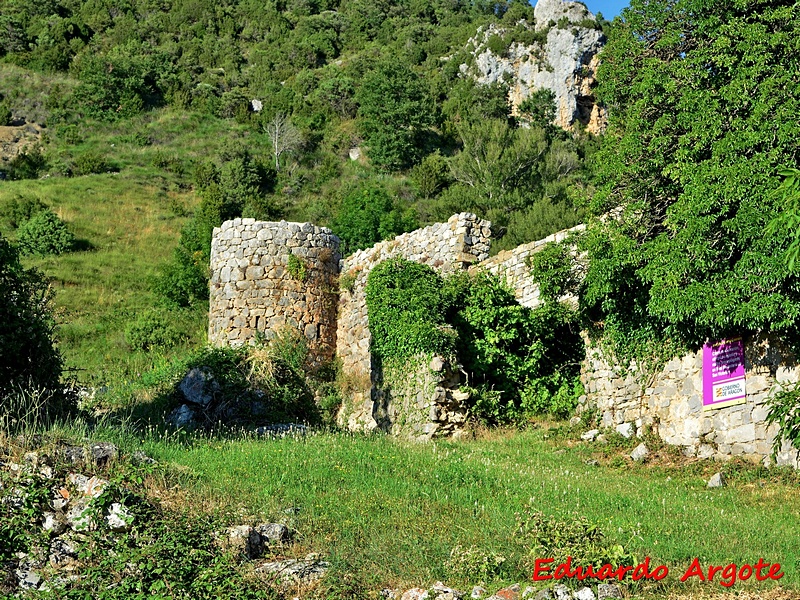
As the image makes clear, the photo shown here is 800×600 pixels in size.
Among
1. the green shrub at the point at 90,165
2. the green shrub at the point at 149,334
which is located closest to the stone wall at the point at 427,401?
the green shrub at the point at 149,334

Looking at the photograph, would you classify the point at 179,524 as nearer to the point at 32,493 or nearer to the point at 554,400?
the point at 32,493

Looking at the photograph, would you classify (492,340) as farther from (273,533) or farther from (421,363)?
(273,533)

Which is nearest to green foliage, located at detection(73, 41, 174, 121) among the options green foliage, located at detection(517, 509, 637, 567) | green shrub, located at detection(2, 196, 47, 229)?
green shrub, located at detection(2, 196, 47, 229)

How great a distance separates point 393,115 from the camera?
47.6m

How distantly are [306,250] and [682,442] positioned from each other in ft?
26.8

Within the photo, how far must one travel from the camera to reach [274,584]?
5730 millimetres

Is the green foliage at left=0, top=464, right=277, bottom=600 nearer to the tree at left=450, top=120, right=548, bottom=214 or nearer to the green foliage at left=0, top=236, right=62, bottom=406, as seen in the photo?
the green foliage at left=0, top=236, right=62, bottom=406

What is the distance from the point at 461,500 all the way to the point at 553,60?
163ft

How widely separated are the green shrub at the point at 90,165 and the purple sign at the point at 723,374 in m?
34.6

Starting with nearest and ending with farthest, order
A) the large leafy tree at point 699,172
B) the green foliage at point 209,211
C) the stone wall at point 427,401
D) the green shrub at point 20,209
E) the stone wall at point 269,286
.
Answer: the large leafy tree at point 699,172 → the stone wall at point 427,401 → the stone wall at point 269,286 → the green foliage at point 209,211 → the green shrub at point 20,209

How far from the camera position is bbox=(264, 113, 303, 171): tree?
4544cm

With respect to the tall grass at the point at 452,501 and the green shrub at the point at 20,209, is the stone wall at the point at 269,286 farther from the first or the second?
the green shrub at the point at 20,209

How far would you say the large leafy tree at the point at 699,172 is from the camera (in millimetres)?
9305

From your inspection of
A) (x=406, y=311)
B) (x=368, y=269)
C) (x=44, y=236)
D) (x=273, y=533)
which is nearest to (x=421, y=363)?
(x=406, y=311)
